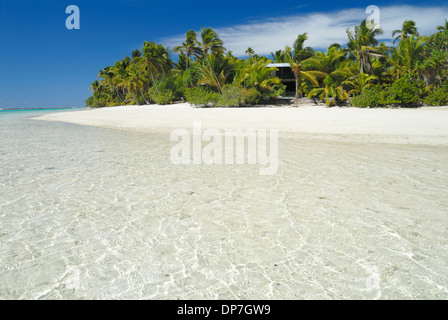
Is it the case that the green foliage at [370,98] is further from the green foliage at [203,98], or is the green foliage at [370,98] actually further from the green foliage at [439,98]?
the green foliage at [203,98]

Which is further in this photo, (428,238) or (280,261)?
(428,238)

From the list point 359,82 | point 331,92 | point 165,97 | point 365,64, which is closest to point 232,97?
point 331,92

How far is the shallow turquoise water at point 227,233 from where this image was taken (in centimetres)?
248

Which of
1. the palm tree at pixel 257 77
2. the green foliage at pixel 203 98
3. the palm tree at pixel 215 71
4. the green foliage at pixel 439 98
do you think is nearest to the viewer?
the green foliage at pixel 439 98

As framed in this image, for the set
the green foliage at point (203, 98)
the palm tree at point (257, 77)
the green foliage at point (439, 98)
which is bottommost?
the green foliage at point (439, 98)

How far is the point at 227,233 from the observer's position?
3.44 metres

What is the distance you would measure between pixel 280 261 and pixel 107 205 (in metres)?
2.93

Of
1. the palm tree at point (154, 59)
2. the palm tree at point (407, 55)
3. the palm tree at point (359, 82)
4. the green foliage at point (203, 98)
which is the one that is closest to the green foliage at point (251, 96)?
the green foliage at point (203, 98)

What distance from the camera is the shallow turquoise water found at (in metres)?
2.48

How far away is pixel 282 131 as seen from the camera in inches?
503

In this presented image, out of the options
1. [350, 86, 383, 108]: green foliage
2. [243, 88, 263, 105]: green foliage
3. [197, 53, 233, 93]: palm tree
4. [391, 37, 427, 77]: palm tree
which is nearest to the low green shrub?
[197, 53, 233, 93]: palm tree
